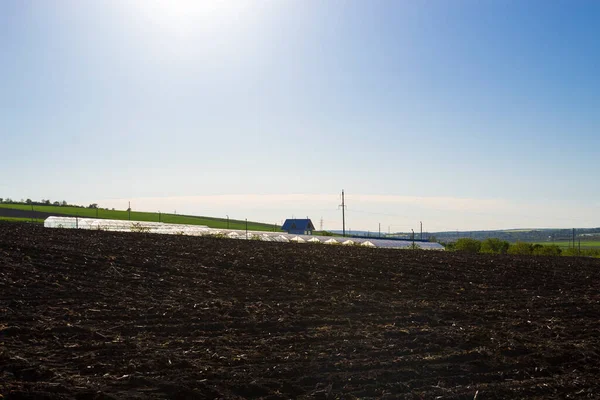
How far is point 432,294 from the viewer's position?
13.6m

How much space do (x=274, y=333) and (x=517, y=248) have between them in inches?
1638

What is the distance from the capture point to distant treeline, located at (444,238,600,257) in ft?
141

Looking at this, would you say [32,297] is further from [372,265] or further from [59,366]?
[372,265]

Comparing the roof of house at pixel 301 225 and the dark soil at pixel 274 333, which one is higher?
the roof of house at pixel 301 225

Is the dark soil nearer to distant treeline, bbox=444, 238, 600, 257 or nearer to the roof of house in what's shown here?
distant treeline, bbox=444, 238, 600, 257

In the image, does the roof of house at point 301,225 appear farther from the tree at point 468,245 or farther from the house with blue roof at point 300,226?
the tree at point 468,245

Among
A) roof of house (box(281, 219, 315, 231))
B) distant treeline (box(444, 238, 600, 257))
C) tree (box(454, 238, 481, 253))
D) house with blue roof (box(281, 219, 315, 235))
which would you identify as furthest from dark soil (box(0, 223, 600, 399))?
roof of house (box(281, 219, 315, 231))

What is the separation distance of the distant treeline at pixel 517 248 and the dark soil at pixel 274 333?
95.3 ft

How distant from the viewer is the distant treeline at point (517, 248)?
4308 centimetres

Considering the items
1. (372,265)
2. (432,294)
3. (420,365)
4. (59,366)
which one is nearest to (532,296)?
(432,294)

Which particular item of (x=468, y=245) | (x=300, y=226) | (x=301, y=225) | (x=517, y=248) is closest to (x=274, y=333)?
(x=517, y=248)

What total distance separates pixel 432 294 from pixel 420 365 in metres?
6.81

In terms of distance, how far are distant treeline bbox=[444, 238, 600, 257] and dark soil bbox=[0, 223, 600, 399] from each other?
1144 inches

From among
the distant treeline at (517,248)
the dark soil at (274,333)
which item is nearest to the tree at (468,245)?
the distant treeline at (517,248)
